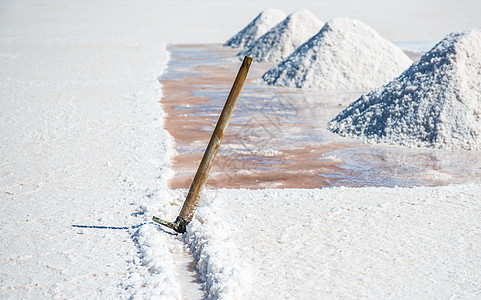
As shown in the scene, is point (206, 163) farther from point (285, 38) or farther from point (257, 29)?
point (257, 29)

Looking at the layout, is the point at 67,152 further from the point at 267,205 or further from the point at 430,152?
the point at 430,152

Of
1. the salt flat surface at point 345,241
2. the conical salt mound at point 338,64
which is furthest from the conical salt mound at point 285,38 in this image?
the salt flat surface at point 345,241

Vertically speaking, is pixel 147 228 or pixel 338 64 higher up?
pixel 147 228

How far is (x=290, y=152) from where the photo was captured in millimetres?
6359

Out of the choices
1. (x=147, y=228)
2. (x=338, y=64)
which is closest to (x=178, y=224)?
(x=147, y=228)

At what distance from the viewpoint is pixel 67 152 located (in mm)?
5984

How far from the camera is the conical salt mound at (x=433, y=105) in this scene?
663 centimetres

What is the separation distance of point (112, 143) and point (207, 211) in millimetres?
2595

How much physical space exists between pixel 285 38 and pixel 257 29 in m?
4.16

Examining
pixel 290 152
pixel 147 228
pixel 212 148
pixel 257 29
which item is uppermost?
pixel 212 148

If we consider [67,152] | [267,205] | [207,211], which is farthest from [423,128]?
[67,152]

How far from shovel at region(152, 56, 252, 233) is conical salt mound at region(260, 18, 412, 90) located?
25.0 feet

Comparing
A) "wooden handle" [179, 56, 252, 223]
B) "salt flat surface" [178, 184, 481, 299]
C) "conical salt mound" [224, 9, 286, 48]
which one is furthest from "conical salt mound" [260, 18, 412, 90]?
"conical salt mound" [224, 9, 286, 48]

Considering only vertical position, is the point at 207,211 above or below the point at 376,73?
above
